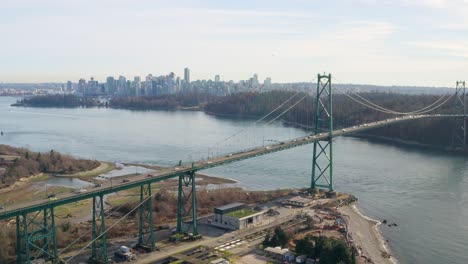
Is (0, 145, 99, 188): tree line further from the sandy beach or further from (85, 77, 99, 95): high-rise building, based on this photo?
(85, 77, 99, 95): high-rise building

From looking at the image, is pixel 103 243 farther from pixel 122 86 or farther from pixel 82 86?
pixel 82 86

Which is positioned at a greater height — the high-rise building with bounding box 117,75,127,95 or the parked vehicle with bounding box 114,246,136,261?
the high-rise building with bounding box 117,75,127,95

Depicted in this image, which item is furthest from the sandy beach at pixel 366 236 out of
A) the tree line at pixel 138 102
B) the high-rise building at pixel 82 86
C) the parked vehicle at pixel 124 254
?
the high-rise building at pixel 82 86

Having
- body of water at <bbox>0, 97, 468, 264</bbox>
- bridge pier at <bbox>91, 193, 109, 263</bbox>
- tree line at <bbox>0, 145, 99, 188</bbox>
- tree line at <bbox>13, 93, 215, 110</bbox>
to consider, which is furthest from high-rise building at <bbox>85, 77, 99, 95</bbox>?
bridge pier at <bbox>91, 193, 109, 263</bbox>

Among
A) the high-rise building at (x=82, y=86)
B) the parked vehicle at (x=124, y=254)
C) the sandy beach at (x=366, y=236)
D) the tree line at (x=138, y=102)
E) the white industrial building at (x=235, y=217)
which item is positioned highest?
the high-rise building at (x=82, y=86)

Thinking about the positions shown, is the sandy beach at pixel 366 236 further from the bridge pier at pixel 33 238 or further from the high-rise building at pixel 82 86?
the high-rise building at pixel 82 86

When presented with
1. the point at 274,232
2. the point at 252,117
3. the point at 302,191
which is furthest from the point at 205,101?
the point at 274,232

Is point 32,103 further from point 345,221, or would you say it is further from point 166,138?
point 345,221
